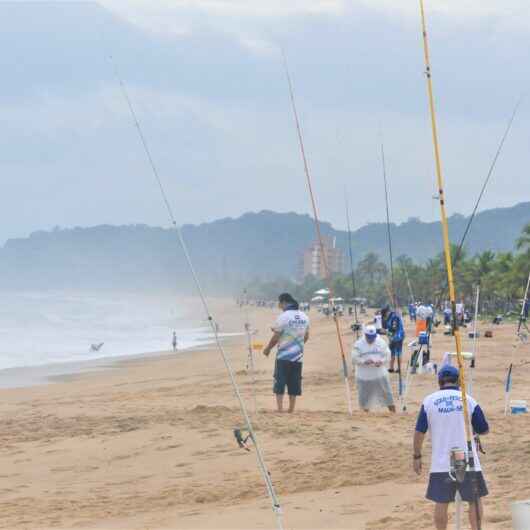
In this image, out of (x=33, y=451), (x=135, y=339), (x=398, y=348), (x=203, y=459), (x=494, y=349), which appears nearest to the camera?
(x=203, y=459)

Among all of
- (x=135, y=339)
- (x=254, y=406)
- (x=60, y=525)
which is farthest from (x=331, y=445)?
(x=135, y=339)

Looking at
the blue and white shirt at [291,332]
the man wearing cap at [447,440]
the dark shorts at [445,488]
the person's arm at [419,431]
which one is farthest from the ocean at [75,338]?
the dark shorts at [445,488]

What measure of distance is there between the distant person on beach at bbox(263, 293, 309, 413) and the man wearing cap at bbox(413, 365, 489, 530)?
21.4 feet

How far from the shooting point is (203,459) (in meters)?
11.0

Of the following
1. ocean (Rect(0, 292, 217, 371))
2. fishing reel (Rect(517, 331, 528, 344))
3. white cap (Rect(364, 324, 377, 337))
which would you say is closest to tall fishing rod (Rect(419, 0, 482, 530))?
white cap (Rect(364, 324, 377, 337))

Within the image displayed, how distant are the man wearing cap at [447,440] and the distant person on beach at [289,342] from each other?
651 centimetres

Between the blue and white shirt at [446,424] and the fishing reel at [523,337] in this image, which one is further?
the fishing reel at [523,337]

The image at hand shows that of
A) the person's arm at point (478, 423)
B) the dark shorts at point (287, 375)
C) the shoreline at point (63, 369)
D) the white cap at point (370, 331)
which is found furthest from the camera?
the shoreline at point (63, 369)

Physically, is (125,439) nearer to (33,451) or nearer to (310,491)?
(33,451)

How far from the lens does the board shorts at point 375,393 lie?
Answer: 1365cm

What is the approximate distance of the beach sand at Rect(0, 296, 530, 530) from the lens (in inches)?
333

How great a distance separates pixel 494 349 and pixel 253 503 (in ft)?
72.5

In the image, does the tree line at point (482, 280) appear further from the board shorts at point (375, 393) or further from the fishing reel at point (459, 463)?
the fishing reel at point (459, 463)

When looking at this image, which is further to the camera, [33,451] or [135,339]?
[135,339]
